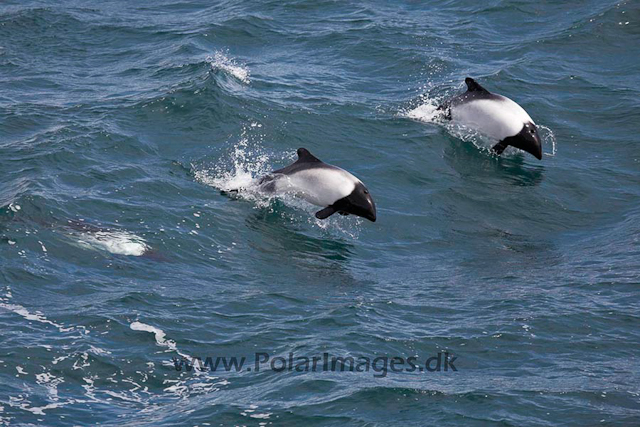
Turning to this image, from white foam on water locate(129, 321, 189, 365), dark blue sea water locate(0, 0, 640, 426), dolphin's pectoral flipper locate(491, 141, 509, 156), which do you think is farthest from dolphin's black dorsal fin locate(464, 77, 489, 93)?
white foam on water locate(129, 321, 189, 365)

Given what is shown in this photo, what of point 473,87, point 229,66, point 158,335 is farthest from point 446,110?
point 158,335

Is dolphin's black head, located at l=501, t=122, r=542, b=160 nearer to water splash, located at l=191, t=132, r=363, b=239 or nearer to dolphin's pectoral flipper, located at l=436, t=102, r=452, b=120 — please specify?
dolphin's pectoral flipper, located at l=436, t=102, r=452, b=120

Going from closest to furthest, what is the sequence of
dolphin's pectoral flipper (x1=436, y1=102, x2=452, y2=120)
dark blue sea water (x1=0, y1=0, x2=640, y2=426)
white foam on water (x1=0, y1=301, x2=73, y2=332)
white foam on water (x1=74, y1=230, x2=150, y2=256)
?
1. dark blue sea water (x1=0, y1=0, x2=640, y2=426)
2. white foam on water (x1=0, y1=301, x2=73, y2=332)
3. white foam on water (x1=74, y1=230, x2=150, y2=256)
4. dolphin's pectoral flipper (x1=436, y1=102, x2=452, y2=120)

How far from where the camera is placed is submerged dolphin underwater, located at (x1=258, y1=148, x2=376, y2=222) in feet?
70.1

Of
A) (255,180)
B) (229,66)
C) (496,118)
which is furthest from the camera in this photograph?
(229,66)

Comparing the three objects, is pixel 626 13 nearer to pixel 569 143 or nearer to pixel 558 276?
pixel 569 143

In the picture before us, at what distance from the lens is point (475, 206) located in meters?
23.3

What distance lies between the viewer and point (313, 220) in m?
22.1

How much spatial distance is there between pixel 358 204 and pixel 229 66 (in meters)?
9.83

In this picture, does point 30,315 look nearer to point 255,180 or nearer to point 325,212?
point 325,212

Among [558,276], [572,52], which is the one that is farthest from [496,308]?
[572,52]

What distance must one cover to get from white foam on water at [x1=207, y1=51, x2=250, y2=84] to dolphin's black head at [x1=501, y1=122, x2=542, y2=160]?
305 inches

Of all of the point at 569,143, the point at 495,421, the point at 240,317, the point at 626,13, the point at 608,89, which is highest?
the point at 626,13

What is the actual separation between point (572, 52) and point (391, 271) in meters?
13.9
